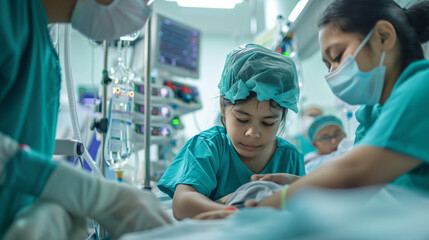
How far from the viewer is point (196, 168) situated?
1304mm

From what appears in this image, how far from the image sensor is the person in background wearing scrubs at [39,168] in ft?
2.31

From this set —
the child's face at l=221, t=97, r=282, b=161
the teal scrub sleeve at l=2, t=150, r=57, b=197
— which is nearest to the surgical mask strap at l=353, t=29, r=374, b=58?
the child's face at l=221, t=97, r=282, b=161

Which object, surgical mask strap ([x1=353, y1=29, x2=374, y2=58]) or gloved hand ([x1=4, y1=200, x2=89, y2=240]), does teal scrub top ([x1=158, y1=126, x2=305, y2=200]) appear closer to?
gloved hand ([x1=4, y1=200, x2=89, y2=240])

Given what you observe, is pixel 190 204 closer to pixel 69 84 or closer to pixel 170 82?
pixel 69 84

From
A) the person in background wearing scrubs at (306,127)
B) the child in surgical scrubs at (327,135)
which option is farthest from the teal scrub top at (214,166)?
the person in background wearing scrubs at (306,127)

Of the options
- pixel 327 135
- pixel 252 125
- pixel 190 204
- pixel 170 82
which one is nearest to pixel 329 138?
pixel 327 135

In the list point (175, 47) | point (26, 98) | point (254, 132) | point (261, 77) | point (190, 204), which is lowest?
point (190, 204)

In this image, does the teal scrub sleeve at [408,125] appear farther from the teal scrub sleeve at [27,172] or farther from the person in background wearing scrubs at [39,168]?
the teal scrub sleeve at [27,172]

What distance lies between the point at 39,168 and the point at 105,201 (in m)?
0.17

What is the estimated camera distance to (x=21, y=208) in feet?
2.74

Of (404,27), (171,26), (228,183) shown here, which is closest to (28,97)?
(228,183)

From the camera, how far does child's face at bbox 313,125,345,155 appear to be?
10.7 feet

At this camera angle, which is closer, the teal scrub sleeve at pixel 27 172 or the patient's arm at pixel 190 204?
the teal scrub sleeve at pixel 27 172

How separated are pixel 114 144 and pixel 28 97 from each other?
1139mm
